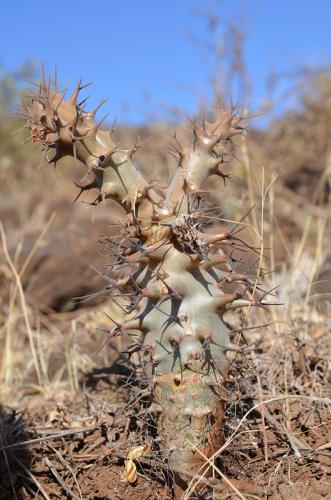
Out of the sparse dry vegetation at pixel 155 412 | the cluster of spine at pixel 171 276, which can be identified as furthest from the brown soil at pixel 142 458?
the cluster of spine at pixel 171 276

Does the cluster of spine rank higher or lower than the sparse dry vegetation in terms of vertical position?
higher

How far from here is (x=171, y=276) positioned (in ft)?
5.91

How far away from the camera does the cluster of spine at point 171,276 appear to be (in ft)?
5.89

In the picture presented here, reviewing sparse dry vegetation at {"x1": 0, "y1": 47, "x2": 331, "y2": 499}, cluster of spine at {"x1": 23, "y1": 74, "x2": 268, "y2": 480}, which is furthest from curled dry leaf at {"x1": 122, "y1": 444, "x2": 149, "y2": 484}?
cluster of spine at {"x1": 23, "y1": 74, "x2": 268, "y2": 480}

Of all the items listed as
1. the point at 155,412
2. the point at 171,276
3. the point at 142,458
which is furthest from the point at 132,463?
the point at 171,276

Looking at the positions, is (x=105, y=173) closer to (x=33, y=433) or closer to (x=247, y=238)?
(x=33, y=433)

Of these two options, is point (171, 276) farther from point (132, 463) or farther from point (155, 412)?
point (132, 463)

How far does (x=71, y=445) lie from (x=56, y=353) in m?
1.31

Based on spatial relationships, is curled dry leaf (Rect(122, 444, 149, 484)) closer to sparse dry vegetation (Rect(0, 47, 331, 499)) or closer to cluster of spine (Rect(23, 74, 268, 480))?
sparse dry vegetation (Rect(0, 47, 331, 499))

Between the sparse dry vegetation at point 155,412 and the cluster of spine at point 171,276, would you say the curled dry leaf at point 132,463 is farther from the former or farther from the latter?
the cluster of spine at point 171,276

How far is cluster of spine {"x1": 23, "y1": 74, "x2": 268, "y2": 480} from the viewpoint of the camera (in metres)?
1.79

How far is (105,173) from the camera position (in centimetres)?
189

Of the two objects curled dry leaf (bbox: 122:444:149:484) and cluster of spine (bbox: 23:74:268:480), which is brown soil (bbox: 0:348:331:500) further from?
cluster of spine (bbox: 23:74:268:480)

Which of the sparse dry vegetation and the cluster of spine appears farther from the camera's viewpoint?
the sparse dry vegetation
